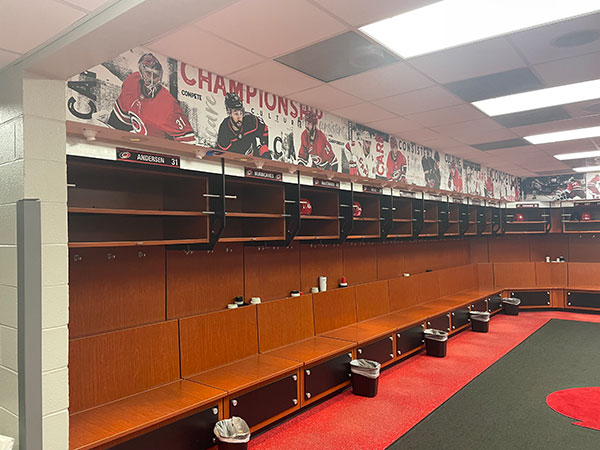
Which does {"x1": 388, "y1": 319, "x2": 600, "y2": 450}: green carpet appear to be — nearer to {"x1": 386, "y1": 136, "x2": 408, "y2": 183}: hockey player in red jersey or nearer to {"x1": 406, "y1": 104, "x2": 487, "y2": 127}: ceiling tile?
{"x1": 386, "y1": 136, "x2": 408, "y2": 183}: hockey player in red jersey

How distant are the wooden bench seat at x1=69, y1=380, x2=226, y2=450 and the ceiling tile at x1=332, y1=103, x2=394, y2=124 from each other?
288 cm

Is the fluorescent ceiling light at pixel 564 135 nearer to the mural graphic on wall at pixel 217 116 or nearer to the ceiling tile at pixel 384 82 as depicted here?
the mural graphic on wall at pixel 217 116

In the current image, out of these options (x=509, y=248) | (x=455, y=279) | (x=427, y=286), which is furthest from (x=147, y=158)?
(x=509, y=248)

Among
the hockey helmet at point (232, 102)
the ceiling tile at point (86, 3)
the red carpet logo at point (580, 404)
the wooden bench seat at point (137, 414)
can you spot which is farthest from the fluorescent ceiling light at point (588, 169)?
the ceiling tile at point (86, 3)

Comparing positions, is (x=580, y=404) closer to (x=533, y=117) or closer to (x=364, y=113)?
(x=533, y=117)

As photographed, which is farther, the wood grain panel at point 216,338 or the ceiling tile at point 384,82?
the wood grain panel at point 216,338

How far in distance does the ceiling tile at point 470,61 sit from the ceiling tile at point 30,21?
226 cm

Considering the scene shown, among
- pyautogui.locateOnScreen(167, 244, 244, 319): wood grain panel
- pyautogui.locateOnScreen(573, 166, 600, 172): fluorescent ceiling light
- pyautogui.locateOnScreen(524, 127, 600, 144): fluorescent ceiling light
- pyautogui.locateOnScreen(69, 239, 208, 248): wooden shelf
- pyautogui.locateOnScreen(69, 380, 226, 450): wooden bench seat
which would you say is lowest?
pyautogui.locateOnScreen(69, 380, 226, 450): wooden bench seat

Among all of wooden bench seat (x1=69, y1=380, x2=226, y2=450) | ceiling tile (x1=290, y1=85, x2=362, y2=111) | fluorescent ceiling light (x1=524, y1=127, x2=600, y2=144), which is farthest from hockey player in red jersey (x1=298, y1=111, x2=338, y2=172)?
fluorescent ceiling light (x1=524, y1=127, x2=600, y2=144)

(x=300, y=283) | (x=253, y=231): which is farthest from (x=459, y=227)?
(x=253, y=231)

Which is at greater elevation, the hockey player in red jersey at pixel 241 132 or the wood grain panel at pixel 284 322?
the hockey player in red jersey at pixel 241 132

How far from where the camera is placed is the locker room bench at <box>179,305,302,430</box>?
11.0 feet

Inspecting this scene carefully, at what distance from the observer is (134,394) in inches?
124

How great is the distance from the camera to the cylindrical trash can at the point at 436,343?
574 cm
